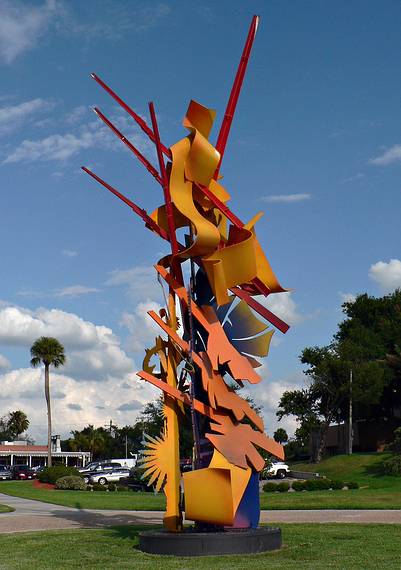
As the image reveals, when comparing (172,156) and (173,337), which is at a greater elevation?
(172,156)

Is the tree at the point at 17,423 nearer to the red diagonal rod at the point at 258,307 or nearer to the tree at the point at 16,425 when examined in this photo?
the tree at the point at 16,425

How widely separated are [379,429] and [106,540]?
5686 cm

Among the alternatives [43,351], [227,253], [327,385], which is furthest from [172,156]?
[43,351]

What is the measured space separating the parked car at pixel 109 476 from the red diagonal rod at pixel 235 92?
35901 mm

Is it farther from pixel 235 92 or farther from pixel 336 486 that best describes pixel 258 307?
pixel 336 486

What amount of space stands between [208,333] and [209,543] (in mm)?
3974

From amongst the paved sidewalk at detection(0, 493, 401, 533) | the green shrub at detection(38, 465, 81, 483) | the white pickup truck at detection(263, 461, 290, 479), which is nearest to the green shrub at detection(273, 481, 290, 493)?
the paved sidewalk at detection(0, 493, 401, 533)

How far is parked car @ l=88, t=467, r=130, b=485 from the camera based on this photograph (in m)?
50.1

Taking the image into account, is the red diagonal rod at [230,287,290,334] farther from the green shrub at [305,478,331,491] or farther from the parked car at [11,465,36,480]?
the parked car at [11,465,36,480]

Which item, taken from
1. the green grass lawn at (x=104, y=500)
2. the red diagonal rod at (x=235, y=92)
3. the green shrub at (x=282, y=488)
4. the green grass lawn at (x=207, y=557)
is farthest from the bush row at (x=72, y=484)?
the red diagonal rod at (x=235, y=92)

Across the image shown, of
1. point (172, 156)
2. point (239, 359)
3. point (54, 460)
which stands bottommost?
point (54, 460)

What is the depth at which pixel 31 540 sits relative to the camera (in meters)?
17.5

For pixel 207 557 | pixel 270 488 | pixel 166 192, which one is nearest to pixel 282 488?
pixel 270 488

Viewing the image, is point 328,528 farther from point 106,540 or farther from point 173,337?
point 173,337
